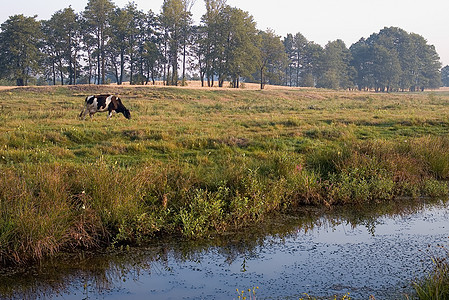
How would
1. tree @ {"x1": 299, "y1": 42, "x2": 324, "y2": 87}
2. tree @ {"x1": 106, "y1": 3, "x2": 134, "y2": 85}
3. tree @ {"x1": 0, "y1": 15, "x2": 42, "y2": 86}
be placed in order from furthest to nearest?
tree @ {"x1": 299, "y1": 42, "x2": 324, "y2": 87} → tree @ {"x1": 106, "y1": 3, "x2": 134, "y2": 85} → tree @ {"x1": 0, "y1": 15, "x2": 42, "y2": 86}

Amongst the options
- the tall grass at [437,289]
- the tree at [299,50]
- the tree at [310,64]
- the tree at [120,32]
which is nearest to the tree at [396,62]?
the tree at [310,64]

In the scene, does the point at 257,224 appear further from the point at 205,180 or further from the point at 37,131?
the point at 37,131

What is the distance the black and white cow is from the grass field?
13.2 feet

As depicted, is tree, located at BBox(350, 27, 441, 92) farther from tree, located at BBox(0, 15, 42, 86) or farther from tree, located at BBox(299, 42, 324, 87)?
tree, located at BBox(0, 15, 42, 86)

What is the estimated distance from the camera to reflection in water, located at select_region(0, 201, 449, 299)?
6.42 m

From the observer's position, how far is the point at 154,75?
7281 cm

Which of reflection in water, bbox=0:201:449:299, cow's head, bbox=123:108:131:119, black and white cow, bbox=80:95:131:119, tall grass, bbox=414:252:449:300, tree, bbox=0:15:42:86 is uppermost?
tree, bbox=0:15:42:86

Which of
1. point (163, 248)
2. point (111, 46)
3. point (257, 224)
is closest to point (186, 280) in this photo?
point (163, 248)

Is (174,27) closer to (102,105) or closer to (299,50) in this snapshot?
(299,50)

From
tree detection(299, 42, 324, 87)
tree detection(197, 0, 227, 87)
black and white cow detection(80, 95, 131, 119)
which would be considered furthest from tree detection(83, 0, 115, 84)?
tree detection(299, 42, 324, 87)

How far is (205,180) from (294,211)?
214 centimetres

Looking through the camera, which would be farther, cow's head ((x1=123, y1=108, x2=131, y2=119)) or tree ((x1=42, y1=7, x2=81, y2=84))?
tree ((x1=42, y1=7, x2=81, y2=84))

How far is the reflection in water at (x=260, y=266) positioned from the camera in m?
6.42

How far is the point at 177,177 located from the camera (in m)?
9.78
